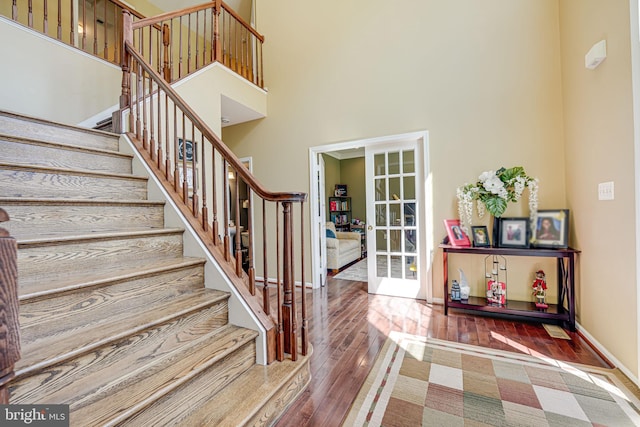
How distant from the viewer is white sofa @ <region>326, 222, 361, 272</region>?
4898mm

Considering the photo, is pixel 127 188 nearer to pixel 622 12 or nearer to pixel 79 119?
pixel 79 119

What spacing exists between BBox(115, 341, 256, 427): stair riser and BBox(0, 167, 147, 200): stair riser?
1.32 metres

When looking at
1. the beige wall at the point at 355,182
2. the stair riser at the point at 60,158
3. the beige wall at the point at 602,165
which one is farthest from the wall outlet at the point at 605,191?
the beige wall at the point at 355,182

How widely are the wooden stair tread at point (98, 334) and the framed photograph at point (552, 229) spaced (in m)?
2.79

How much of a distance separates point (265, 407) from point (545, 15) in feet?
13.1

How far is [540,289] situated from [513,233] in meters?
0.56

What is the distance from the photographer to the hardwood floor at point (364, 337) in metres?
1.61

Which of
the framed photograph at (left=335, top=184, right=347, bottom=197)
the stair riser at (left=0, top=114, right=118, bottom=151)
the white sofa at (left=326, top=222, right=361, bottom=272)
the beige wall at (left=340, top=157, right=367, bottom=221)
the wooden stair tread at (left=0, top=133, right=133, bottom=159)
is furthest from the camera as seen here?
the beige wall at (left=340, top=157, right=367, bottom=221)

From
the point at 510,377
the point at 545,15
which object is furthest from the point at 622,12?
the point at 510,377

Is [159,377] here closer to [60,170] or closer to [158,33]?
[60,170]

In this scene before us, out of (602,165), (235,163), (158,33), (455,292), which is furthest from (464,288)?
(158,33)

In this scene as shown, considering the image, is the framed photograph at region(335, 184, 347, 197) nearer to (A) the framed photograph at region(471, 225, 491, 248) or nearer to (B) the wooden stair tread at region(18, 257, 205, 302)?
(A) the framed photograph at region(471, 225, 491, 248)

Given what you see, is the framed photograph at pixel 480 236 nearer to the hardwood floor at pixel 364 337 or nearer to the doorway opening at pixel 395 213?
the doorway opening at pixel 395 213

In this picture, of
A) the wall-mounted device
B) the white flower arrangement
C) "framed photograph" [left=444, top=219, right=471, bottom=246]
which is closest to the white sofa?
"framed photograph" [left=444, top=219, right=471, bottom=246]
